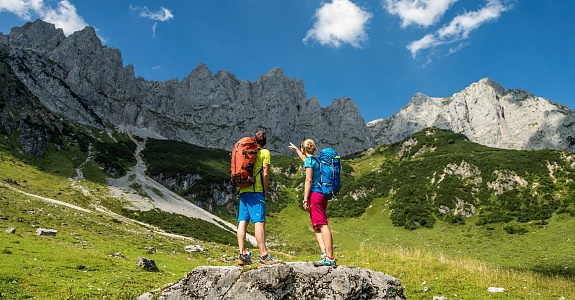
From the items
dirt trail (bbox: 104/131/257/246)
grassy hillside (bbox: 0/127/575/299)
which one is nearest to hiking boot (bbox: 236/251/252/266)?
grassy hillside (bbox: 0/127/575/299)

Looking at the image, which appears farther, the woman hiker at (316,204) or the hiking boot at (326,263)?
the woman hiker at (316,204)

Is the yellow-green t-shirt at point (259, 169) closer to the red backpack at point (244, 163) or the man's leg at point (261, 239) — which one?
the red backpack at point (244, 163)

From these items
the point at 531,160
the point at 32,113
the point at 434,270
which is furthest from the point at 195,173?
the point at 434,270

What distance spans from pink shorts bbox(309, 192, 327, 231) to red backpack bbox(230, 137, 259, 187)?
6.69 ft

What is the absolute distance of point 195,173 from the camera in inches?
5463

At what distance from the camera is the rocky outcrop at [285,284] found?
9.05 meters

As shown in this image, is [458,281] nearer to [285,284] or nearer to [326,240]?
[326,240]

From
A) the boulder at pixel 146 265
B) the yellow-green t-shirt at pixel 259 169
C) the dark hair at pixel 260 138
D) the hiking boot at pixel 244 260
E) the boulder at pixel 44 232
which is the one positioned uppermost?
the dark hair at pixel 260 138

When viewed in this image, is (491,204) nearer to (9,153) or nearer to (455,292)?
(455,292)

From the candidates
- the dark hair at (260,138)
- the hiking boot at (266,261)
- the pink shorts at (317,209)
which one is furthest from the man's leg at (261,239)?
the dark hair at (260,138)

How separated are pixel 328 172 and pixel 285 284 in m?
3.76

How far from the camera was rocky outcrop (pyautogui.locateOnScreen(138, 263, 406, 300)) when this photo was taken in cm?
905

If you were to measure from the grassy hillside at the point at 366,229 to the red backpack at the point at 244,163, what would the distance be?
680cm

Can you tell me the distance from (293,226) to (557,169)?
68987mm
